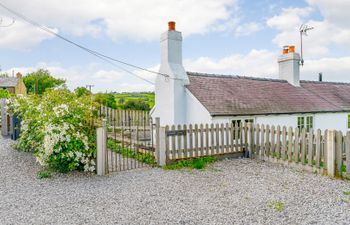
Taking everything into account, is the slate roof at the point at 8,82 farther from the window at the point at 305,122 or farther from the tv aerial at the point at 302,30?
the window at the point at 305,122

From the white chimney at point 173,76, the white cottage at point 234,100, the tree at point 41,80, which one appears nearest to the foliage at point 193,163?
the white cottage at point 234,100

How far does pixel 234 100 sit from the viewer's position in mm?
13648

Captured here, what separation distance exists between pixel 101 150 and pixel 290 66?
1562cm

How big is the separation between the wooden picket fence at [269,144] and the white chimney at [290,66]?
933 centimetres

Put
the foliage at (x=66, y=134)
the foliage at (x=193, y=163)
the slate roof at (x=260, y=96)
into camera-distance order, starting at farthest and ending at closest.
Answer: the slate roof at (x=260, y=96)
the foliage at (x=193, y=163)
the foliage at (x=66, y=134)

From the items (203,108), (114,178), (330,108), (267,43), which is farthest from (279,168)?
(267,43)

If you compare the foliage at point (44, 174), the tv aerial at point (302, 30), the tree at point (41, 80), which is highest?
the tree at point (41, 80)

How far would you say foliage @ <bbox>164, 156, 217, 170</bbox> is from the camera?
9589 millimetres

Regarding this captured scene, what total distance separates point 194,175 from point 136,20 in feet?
30.6

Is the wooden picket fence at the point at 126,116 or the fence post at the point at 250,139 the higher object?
the wooden picket fence at the point at 126,116

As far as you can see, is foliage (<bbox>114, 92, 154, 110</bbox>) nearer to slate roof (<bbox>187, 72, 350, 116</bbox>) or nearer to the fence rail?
slate roof (<bbox>187, 72, 350, 116</bbox>)

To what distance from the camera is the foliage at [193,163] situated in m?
9.59

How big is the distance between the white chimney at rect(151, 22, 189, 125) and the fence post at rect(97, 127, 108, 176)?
5.08 metres

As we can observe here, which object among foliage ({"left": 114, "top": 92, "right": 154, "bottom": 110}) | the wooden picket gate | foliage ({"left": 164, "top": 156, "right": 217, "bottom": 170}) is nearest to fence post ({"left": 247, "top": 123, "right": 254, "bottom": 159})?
foliage ({"left": 164, "top": 156, "right": 217, "bottom": 170})
